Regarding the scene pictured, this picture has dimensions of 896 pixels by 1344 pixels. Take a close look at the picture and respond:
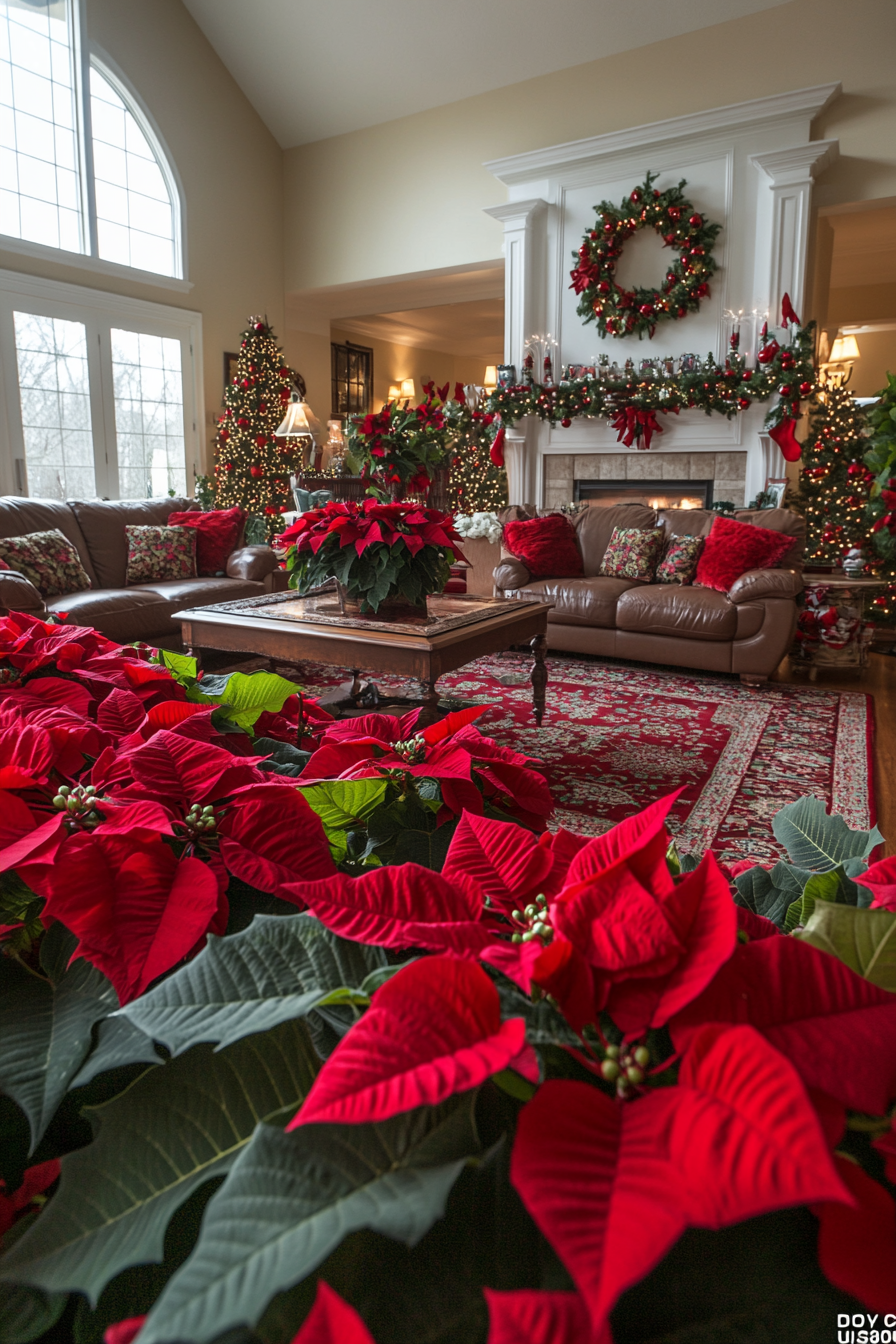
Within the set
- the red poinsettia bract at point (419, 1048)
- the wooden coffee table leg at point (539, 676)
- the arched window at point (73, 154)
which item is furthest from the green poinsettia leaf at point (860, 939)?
the arched window at point (73, 154)

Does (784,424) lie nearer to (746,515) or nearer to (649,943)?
(746,515)

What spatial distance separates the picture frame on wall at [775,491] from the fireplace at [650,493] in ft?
1.59

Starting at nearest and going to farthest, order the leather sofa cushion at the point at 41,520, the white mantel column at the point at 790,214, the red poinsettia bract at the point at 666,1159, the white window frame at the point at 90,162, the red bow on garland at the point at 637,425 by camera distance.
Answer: the red poinsettia bract at the point at 666,1159 → the leather sofa cushion at the point at 41,520 → the white mantel column at the point at 790,214 → the white window frame at the point at 90,162 → the red bow on garland at the point at 637,425

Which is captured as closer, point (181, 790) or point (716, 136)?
point (181, 790)

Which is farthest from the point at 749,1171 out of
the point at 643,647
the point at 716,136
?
the point at 716,136

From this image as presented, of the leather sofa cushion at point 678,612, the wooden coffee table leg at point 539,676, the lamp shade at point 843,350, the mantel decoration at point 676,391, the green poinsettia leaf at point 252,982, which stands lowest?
the wooden coffee table leg at point 539,676

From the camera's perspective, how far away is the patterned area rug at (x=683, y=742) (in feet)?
8.77

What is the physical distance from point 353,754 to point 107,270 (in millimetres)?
7348

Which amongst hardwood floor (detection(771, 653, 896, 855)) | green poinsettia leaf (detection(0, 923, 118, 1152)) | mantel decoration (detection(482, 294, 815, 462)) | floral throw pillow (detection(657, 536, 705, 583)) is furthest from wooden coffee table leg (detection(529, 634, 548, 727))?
mantel decoration (detection(482, 294, 815, 462))

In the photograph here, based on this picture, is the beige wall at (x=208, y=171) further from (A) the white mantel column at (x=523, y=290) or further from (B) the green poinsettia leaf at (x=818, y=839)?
(B) the green poinsettia leaf at (x=818, y=839)

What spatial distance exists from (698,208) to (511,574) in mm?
3341

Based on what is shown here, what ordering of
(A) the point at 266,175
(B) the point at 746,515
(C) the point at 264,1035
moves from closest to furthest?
(C) the point at 264,1035 < (B) the point at 746,515 < (A) the point at 266,175

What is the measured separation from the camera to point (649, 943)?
27cm

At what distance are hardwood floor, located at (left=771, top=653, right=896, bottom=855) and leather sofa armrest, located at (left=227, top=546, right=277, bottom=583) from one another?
3.10 meters
